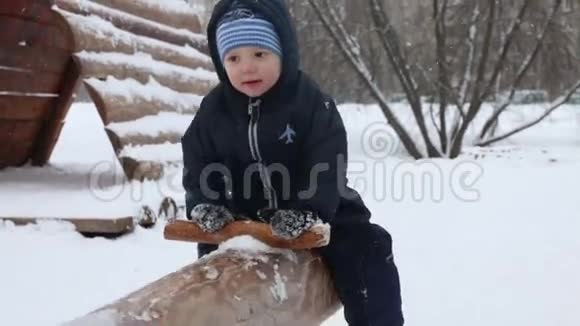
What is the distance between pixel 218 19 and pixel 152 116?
175 inches

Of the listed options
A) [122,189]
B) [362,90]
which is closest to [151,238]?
[122,189]

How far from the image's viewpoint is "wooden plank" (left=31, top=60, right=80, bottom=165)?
7.11 metres

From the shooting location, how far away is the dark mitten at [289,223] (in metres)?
1.80

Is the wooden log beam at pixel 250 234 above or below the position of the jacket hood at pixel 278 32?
below

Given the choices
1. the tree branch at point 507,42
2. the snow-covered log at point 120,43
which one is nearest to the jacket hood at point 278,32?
the snow-covered log at point 120,43

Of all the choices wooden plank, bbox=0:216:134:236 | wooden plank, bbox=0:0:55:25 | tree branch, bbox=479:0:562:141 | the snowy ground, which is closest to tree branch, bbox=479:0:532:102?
tree branch, bbox=479:0:562:141

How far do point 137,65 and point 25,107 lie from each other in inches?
47.2

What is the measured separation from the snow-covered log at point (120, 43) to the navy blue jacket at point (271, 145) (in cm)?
394

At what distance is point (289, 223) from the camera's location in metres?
1.80

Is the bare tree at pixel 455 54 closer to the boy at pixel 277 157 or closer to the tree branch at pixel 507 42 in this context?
the tree branch at pixel 507 42

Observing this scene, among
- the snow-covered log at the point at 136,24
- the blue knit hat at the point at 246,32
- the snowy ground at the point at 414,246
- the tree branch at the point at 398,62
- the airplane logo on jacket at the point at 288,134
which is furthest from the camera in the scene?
the tree branch at the point at 398,62

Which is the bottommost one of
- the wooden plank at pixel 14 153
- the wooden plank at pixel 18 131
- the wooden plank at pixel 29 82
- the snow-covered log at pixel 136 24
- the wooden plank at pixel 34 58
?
the wooden plank at pixel 14 153

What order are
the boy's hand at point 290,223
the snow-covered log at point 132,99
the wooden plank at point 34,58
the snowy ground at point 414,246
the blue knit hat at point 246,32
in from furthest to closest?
the wooden plank at point 34,58 → the snow-covered log at point 132,99 → the snowy ground at point 414,246 → the blue knit hat at point 246,32 → the boy's hand at point 290,223

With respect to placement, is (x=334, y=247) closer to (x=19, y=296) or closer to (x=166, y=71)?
(x=19, y=296)
